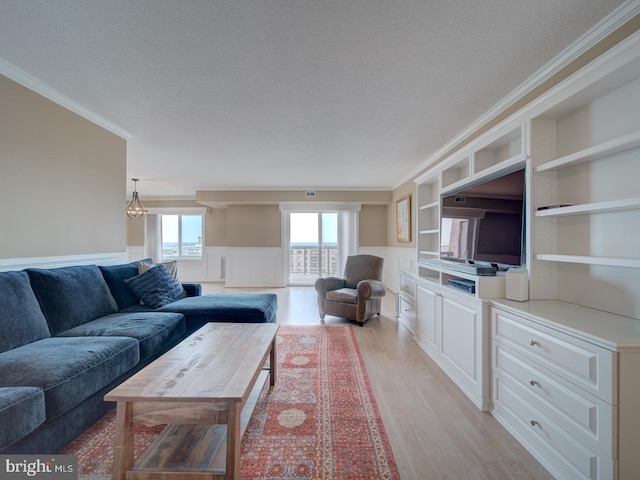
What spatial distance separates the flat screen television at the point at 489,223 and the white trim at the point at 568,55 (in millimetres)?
623

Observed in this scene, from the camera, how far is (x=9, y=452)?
1177 millimetres

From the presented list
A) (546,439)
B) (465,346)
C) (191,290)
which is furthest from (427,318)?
(191,290)

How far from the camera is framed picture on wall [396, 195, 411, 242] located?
191 inches

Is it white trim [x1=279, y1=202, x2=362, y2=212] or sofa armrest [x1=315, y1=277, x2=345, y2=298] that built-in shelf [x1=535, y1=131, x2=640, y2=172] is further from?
white trim [x1=279, y1=202, x2=362, y2=212]

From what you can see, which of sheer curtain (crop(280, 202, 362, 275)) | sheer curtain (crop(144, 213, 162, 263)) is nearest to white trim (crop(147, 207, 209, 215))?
sheer curtain (crop(144, 213, 162, 263))

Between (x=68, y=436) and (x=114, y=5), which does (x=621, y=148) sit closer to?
(x=114, y=5)

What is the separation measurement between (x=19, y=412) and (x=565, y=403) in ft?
8.18

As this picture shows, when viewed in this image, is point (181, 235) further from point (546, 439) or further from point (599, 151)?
point (599, 151)

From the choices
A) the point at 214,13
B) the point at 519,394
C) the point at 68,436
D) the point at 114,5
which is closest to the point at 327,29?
the point at 214,13

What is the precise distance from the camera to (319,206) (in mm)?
6250

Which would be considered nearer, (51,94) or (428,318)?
(51,94)

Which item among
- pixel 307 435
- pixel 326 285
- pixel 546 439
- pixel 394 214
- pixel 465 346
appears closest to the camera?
pixel 546 439

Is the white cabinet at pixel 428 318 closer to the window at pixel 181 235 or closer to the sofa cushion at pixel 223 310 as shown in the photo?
the sofa cushion at pixel 223 310

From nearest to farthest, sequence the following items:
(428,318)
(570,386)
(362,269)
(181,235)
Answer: (570,386), (428,318), (362,269), (181,235)
